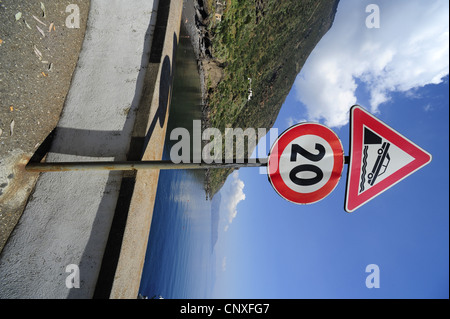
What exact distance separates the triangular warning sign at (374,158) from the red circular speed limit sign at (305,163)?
5.8 inches

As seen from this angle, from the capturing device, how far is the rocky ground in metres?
2.63

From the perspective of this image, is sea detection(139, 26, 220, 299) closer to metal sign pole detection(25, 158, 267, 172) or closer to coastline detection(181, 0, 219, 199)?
coastline detection(181, 0, 219, 199)

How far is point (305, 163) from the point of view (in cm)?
191

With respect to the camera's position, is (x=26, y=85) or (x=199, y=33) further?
(x=199, y=33)

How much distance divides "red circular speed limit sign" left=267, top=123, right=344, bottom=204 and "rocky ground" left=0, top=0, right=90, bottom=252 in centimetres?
302

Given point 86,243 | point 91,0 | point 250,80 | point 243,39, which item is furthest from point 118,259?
point 250,80

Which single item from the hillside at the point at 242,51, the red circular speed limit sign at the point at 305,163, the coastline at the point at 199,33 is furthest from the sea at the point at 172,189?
the red circular speed limit sign at the point at 305,163

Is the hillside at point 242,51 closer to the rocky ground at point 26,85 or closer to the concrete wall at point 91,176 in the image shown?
the concrete wall at point 91,176

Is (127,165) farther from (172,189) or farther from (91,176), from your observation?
(172,189)

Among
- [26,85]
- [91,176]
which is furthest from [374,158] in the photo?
[26,85]

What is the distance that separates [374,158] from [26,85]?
155 inches

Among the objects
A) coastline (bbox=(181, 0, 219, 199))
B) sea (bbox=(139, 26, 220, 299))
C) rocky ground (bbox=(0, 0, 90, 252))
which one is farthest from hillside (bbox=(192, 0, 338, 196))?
rocky ground (bbox=(0, 0, 90, 252))

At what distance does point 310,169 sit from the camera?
74.9 inches
